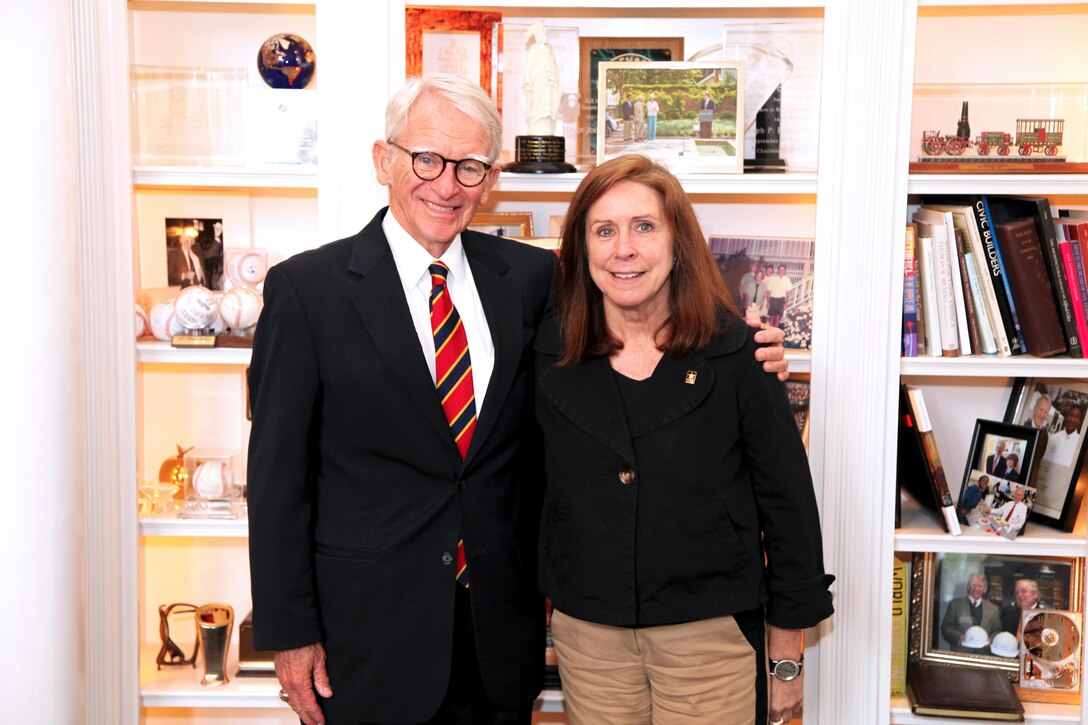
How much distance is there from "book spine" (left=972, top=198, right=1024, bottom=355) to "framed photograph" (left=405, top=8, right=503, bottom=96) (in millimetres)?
1219

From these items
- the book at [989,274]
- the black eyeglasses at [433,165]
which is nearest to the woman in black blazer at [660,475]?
the black eyeglasses at [433,165]

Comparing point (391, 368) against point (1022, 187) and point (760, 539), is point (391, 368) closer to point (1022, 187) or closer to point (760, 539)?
point (760, 539)

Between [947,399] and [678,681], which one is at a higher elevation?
[947,399]

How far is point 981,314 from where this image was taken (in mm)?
2428

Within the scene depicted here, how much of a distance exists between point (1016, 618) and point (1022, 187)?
1.09 m

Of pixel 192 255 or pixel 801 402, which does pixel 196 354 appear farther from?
pixel 801 402

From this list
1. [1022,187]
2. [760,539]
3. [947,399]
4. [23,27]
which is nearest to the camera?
[760,539]

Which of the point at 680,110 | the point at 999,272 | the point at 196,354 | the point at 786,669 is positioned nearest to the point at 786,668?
the point at 786,669

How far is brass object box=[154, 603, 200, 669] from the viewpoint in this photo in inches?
102

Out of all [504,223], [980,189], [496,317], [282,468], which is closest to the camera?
[282,468]

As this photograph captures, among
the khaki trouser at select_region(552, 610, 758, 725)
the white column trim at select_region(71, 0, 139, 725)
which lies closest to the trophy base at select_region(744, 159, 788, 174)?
the khaki trouser at select_region(552, 610, 758, 725)

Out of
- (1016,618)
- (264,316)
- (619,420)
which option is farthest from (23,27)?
(1016,618)

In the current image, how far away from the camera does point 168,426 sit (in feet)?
9.05

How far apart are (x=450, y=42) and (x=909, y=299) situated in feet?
4.18
